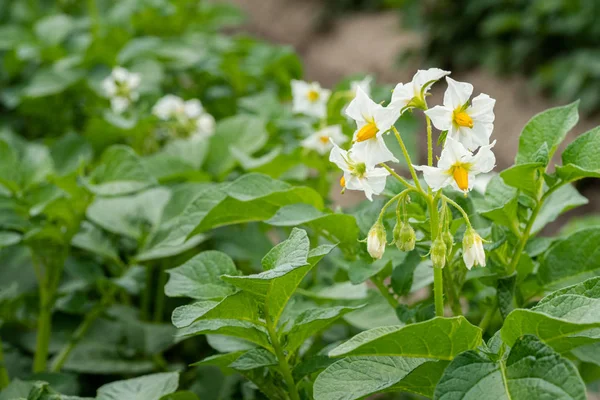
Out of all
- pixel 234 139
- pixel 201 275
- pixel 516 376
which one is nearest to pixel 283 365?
pixel 201 275

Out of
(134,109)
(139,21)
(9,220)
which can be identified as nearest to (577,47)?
(139,21)

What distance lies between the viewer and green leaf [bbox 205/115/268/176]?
1.31 meters

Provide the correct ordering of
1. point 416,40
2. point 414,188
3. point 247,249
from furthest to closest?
point 416,40 < point 247,249 < point 414,188

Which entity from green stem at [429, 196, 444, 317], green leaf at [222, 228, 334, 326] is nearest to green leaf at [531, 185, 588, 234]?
green stem at [429, 196, 444, 317]

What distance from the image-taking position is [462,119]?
0.68 meters

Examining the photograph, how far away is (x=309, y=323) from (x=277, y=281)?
69mm

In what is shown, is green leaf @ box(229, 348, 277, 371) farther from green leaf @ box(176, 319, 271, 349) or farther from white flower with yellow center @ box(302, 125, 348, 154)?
white flower with yellow center @ box(302, 125, 348, 154)

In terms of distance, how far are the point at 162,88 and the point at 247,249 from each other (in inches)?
36.4

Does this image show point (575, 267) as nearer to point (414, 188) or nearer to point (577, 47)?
point (414, 188)

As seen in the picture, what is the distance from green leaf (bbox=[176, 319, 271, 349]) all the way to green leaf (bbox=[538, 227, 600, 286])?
1.11 ft

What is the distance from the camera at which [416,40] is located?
4.19 metres

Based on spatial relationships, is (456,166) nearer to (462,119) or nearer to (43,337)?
(462,119)

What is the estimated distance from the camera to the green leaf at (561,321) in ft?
1.92

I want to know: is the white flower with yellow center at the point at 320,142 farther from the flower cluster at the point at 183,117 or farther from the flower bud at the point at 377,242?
the flower bud at the point at 377,242
